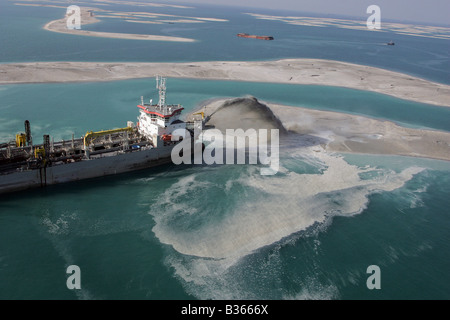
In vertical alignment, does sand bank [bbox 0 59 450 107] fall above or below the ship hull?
above

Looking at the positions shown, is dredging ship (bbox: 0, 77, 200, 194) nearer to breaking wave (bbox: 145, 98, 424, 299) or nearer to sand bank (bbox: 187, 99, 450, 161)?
breaking wave (bbox: 145, 98, 424, 299)

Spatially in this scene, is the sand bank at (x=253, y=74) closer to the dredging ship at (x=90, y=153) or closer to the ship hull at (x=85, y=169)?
the dredging ship at (x=90, y=153)

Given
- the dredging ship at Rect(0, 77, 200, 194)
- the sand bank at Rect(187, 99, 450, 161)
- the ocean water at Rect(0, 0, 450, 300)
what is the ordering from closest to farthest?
the ocean water at Rect(0, 0, 450, 300) < the dredging ship at Rect(0, 77, 200, 194) < the sand bank at Rect(187, 99, 450, 161)

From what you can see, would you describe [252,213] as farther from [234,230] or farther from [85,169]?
[85,169]

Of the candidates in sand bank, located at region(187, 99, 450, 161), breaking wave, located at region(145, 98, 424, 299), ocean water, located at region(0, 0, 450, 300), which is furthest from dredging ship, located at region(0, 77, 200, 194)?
sand bank, located at region(187, 99, 450, 161)

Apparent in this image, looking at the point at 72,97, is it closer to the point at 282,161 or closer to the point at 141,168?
the point at 141,168

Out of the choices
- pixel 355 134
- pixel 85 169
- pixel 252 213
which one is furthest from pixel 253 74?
pixel 252 213
